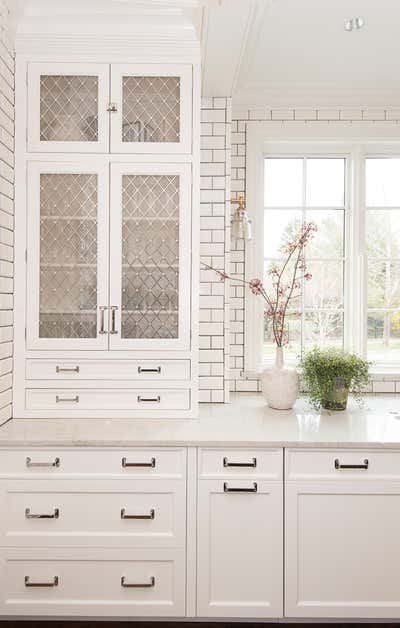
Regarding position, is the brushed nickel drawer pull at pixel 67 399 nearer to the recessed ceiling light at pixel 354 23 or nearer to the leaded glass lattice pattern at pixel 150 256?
the leaded glass lattice pattern at pixel 150 256

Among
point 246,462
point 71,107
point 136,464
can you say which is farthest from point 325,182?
point 136,464

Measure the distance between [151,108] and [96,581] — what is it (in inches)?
87.5

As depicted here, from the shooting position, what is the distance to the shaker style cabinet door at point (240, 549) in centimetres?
216

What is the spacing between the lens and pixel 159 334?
2547 mm

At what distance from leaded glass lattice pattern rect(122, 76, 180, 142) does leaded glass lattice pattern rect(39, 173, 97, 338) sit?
1.08 feet

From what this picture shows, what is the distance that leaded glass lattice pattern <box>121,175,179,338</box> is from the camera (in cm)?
253

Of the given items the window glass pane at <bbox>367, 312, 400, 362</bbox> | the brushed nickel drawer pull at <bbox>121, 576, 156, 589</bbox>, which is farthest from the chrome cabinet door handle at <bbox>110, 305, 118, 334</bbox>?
the window glass pane at <bbox>367, 312, 400, 362</bbox>

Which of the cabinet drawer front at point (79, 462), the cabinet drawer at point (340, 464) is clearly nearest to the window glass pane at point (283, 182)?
the cabinet drawer at point (340, 464)

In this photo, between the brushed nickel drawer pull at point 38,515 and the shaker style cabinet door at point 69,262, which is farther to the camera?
the shaker style cabinet door at point 69,262

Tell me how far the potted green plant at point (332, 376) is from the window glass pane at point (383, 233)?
0.91m

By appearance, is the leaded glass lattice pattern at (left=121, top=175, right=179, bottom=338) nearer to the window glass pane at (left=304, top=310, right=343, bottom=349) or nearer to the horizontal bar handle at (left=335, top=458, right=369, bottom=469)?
the horizontal bar handle at (left=335, top=458, right=369, bottom=469)

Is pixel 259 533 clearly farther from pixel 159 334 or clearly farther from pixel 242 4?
pixel 242 4

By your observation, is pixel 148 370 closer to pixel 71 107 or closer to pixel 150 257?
pixel 150 257

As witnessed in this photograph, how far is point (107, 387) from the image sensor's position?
2.54m
